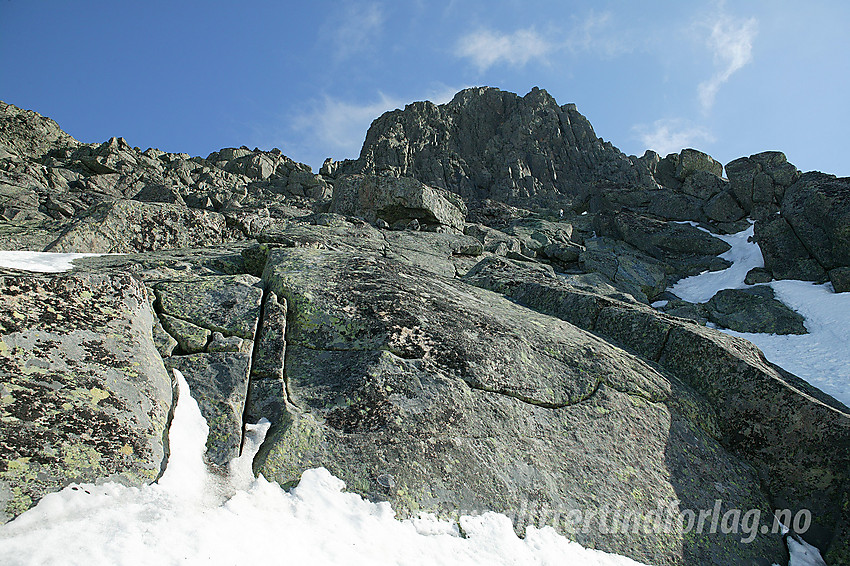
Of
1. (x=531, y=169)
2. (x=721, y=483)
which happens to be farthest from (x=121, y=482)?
(x=531, y=169)

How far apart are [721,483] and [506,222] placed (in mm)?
49502

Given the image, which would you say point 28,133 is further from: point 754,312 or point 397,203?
point 754,312

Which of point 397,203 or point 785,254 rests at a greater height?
point 785,254

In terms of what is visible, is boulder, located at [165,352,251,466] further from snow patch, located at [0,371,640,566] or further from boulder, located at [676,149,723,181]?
boulder, located at [676,149,723,181]

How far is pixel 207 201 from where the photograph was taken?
55531 millimetres

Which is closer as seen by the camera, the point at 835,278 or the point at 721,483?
the point at 721,483

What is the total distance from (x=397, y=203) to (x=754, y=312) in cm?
2700

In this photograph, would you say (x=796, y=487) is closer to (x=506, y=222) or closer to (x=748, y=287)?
(x=748, y=287)

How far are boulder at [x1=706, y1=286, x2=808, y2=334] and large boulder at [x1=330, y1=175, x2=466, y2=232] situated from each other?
21.6 metres

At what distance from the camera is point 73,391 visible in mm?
5285

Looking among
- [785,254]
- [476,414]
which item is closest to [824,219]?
[785,254]

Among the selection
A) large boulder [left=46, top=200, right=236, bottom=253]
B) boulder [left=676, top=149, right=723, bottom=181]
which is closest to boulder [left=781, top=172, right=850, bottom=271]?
boulder [left=676, top=149, right=723, bottom=181]

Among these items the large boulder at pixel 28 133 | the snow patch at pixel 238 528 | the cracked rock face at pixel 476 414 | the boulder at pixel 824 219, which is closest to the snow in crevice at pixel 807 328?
the boulder at pixel 824 219

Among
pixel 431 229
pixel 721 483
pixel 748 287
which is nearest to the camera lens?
pixel 721 483
